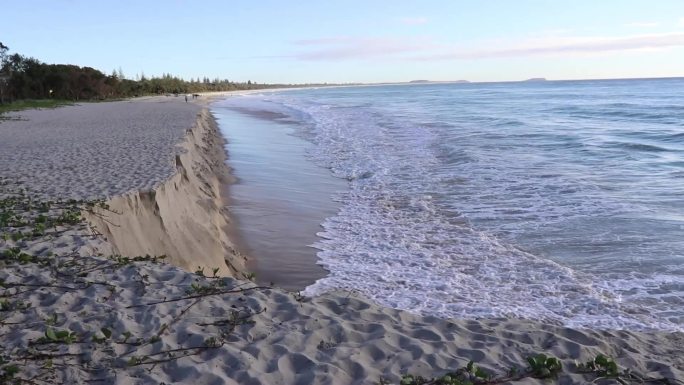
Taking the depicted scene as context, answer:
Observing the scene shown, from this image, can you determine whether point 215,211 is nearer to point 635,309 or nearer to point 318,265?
point 318,265

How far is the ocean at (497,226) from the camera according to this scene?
20.6 feet

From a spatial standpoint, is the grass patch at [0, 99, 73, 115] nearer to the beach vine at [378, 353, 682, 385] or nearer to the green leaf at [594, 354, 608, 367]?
the beach vine at [378, 353, 682, 385]

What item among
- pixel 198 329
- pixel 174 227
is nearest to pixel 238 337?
pixel 198 329

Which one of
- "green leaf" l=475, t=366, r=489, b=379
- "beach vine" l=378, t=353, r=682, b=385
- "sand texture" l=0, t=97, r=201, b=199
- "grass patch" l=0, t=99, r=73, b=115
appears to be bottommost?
"beach vine" l=378, t=353, r=682, b=385

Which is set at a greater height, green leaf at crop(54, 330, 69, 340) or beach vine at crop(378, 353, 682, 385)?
green leaf at crop(54, 330, 69, 340)

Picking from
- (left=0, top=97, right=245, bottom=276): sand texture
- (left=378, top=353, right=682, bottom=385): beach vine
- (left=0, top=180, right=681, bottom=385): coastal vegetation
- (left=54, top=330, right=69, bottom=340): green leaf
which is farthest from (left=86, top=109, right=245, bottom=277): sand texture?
(left=378, top=353, right=682, bottom=385): beach vine

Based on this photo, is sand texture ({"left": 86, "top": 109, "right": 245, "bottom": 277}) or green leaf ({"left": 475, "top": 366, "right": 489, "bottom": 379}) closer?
green leaf ({"left": 475, "top": 366, "right": 489, "bottom": 379})

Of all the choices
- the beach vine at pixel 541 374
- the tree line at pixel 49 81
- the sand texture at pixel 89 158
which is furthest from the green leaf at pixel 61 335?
the tree line at pixel 49 81

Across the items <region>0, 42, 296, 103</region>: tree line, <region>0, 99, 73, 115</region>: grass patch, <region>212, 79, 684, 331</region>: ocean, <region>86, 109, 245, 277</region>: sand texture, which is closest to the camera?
<region>212, 79, 684, 331</region>: ocean

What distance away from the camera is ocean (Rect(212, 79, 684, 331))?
20.6 feet

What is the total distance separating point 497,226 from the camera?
367 inches

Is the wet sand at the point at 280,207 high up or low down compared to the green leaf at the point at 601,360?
down

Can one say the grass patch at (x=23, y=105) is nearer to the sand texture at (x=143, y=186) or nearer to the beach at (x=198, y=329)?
the sand texture at (x=143, y=186)

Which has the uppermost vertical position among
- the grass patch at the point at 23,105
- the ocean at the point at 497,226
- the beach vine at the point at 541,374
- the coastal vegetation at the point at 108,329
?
the grass patch at the point at 23,105
